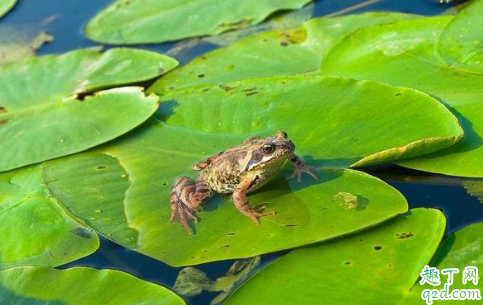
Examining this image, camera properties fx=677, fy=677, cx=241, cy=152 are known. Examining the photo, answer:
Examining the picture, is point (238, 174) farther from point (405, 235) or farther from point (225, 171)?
point (405, 235)

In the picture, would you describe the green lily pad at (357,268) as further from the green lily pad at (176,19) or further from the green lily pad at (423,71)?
the green lily pad at (176,19)

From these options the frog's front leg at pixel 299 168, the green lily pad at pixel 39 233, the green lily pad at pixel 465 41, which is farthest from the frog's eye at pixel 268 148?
the green lily pad at pixel 465 41

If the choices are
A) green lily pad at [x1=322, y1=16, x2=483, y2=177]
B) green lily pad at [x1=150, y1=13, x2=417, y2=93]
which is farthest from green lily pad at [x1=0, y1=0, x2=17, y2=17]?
green lily pad at [x1=322, y1=16, x2=483, y2=177]

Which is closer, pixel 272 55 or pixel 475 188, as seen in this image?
pixel 475 188

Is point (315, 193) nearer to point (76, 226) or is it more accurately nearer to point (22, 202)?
point (76, 226)

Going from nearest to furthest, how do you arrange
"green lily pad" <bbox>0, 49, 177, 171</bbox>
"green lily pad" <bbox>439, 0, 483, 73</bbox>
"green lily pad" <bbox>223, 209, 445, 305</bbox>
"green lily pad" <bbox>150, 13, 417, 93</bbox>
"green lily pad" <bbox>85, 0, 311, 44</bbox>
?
"green lily pad" <bbox>223, 209, 445, 305</bbox>
"green lily pad" <bbox>439, 0, 483, 73</bbox>
"green lily pad" <bbox>0, 49, 177, 171</bbox>
"green lily pad" <bbox>150, 13, 417, 93</bbox>
"green lily pad" <bbox>85, 0, 311, 44</bbox>

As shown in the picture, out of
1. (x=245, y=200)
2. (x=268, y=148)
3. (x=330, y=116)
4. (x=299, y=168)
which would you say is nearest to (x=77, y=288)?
(x=245, y=200)

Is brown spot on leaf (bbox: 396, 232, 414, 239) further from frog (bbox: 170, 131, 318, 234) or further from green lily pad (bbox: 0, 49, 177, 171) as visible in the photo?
green lily pad (bbox: 0, 49, 177, 171)
